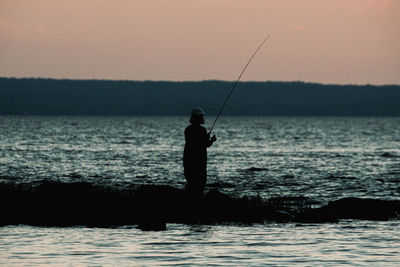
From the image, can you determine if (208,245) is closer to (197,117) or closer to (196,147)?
(196,147)

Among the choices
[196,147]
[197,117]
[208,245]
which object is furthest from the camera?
[196,147]

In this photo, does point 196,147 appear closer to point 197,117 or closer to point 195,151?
point 195,151

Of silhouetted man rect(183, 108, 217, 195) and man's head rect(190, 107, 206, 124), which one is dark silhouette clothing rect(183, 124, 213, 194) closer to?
silhouetted man rect(183, 108, 217, 195)

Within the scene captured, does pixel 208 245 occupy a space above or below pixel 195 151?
below

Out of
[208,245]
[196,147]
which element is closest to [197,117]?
[196,147]

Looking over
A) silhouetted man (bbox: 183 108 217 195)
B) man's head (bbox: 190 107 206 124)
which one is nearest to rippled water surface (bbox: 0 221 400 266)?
silhouetted man (bbox: 183 108 217 195)

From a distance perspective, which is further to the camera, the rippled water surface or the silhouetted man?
the silhouetted man

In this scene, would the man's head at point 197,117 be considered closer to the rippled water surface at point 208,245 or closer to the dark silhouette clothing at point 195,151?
the dark silhouette clothing at point 195,151

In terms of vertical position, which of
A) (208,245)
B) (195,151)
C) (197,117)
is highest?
(197,117)

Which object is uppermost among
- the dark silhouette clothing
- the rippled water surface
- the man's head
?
the man's head

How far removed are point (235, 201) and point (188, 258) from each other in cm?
583

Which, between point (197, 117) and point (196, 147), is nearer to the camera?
point (197, 117)

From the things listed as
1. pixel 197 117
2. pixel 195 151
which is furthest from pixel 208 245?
pixel 197 117

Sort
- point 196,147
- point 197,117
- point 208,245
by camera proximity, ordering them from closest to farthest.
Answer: point 208,245
point 197,117
point 196,147
